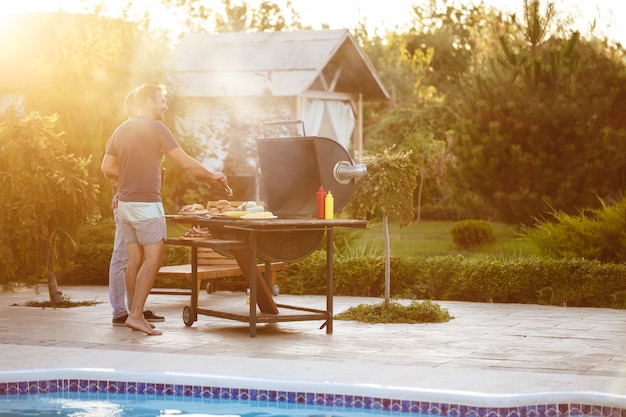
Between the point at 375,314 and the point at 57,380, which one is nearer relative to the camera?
the point at 57,380

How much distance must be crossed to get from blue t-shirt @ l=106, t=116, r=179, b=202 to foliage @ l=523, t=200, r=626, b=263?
4972 mm


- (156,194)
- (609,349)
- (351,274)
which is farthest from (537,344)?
(351,274)

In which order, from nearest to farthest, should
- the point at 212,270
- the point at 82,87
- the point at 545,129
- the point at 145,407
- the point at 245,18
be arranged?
the point at 145,407 → the point at 212,270 → the point at 82,87 → the point at 545,129 → the point at 245,18

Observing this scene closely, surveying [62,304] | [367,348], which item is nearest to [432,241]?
[62,304]

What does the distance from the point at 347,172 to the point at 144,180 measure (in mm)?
1596

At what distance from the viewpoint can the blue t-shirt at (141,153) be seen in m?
8.05

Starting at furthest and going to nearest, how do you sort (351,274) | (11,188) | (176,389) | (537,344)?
1. (351,274)
2. (11,188)
3. (537,344)
4. (176,389)

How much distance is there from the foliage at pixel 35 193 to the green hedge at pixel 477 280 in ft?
8.71

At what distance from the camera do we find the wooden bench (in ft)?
33.2

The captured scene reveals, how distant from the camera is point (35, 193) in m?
9.75

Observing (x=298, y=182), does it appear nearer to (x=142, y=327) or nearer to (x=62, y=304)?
(x=142, y=327)

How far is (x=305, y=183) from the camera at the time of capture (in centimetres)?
902

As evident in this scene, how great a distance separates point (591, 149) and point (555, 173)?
0.64 meters

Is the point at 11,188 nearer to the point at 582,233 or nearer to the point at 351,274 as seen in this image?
the point at 351,274
